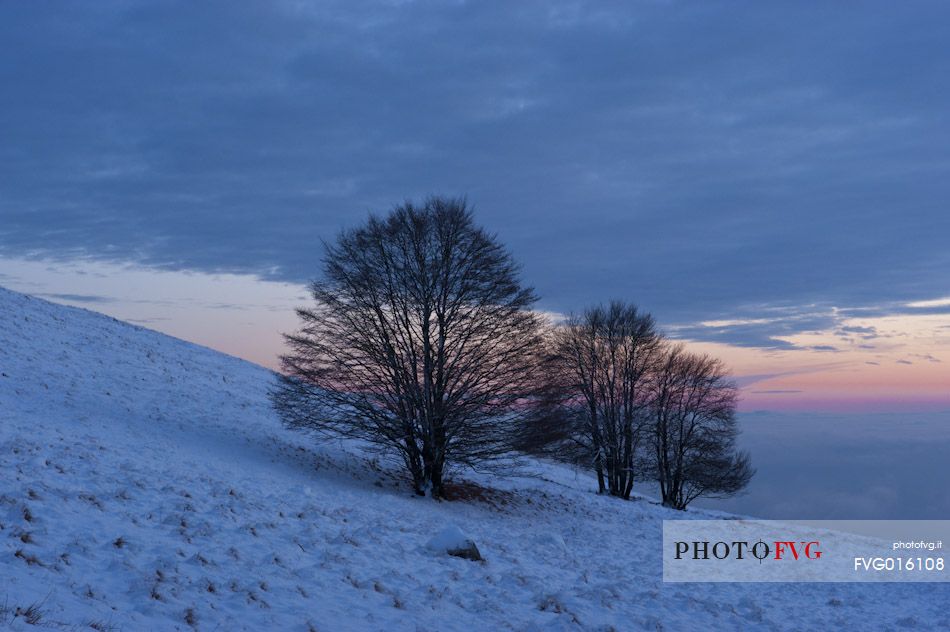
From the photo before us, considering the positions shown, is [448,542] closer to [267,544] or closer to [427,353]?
[267,544]

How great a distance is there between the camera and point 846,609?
14.7 m

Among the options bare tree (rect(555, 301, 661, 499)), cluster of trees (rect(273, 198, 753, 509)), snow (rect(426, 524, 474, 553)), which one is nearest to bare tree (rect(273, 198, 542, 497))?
cluster of trees (rect(273, 198, 753, 509))

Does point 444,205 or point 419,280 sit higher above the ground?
point 444,205

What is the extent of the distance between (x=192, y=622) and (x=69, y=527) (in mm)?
3542

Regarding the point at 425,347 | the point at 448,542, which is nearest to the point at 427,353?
the point at 425,347

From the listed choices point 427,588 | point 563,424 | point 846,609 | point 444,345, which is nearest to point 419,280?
point 444,345

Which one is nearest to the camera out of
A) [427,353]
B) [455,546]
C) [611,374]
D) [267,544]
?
[267,544]

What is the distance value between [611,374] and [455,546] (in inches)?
919

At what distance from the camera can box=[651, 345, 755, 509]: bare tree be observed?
3788 centimetres

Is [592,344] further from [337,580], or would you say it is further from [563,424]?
[337,580]

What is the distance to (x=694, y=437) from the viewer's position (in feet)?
126

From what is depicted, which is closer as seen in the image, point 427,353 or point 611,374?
point 427,353

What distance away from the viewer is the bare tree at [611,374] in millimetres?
34906

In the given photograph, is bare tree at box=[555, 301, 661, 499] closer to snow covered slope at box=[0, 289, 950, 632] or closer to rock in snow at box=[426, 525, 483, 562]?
snow covered slope at box=[0, 289, 950, 632]
